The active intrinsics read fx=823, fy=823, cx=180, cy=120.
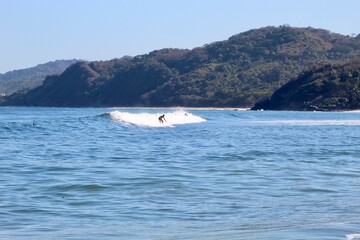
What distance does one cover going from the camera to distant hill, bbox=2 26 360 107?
154m

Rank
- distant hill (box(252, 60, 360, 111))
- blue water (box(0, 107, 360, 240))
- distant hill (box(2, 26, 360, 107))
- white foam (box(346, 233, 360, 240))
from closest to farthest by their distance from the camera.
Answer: white foam (box(346, 233, 360, 240)) < blue water (box(0, 107, 360, 240)) < distant hill (box(252, 60, 360, 111)) < distant hill (box(2, 26, 360, 107))

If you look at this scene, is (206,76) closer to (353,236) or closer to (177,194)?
(177,194)

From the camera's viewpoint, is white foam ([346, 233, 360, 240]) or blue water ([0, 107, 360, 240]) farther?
blue water ([0, 107, 360, 240])

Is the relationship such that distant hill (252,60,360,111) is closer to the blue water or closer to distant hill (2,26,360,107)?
distant hill (2,26,360,107)

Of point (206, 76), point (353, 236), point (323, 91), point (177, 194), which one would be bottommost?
point (353, 236)

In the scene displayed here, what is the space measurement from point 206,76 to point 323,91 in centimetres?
5636

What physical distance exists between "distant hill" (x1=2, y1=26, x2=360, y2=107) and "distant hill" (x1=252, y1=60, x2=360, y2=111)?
1601cm

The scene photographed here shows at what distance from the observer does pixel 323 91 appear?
11244 cm

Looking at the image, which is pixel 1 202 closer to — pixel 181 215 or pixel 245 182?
pixel 181 215

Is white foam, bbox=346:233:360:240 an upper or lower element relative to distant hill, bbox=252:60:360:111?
lower

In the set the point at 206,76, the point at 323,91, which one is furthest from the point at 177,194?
the point at 206,76

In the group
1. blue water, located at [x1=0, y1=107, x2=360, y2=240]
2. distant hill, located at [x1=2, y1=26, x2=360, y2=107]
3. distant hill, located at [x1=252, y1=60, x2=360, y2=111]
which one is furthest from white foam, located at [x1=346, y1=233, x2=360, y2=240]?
Answer: distant hill, located at [x1=2, y1=26, x2=360, y2=107]

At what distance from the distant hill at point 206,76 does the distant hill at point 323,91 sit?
16.0 m

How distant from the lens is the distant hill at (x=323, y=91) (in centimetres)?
10594
